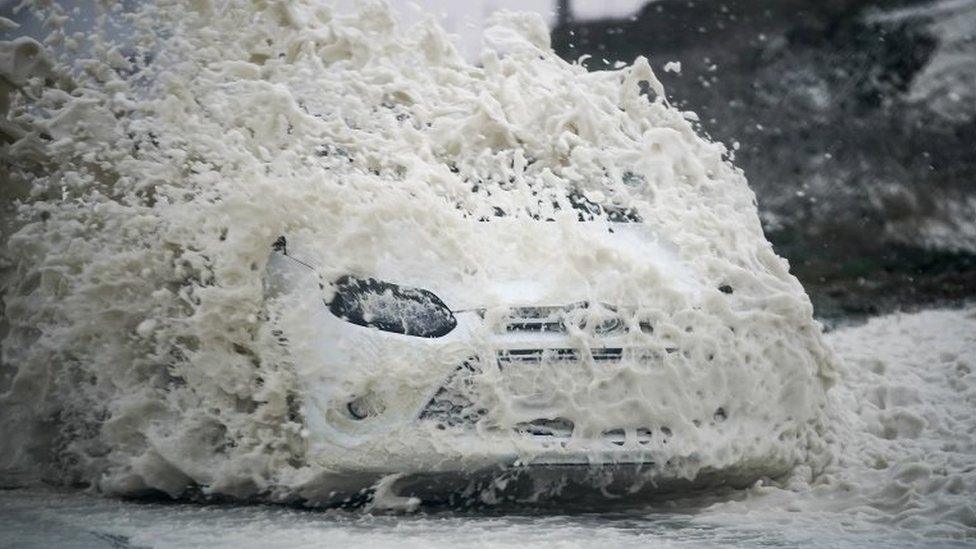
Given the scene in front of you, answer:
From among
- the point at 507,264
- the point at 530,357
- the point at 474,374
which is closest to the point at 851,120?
the point at 507,264

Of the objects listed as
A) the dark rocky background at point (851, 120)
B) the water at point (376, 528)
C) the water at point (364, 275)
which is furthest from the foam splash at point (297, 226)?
the dark rocky background at point (851, 120)

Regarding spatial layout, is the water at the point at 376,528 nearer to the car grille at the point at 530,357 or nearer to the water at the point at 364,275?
the water at the point at 364,275

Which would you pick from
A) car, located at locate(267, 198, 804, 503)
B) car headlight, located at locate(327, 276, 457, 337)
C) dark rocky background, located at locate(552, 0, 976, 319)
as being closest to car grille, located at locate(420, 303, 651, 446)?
car, located at locate(267, 198, 804, 503)

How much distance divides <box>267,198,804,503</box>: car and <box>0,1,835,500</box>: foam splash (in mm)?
24

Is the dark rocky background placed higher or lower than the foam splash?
higher

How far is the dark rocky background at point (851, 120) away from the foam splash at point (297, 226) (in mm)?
8421

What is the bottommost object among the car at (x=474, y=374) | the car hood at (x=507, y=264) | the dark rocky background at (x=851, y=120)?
the car at (x=474, y=374)

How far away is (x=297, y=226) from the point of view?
4.44 m

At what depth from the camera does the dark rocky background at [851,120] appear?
13.5 meters

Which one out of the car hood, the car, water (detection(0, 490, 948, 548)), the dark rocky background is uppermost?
the dark rocky background

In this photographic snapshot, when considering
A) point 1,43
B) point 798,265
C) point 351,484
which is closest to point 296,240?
point 351,484

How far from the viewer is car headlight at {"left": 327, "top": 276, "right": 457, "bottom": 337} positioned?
13.6 feet

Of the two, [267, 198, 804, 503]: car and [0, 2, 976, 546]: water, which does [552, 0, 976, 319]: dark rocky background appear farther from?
[267, 198, 804, 503]: car

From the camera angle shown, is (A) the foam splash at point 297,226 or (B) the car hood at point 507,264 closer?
(B) the car hood at point 507,264
